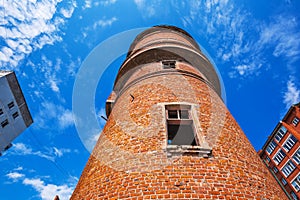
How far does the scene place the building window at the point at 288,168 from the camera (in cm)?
3291

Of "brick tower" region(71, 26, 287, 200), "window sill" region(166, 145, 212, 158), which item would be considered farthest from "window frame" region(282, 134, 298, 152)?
"window sill" region(166, 145, 212, 158)

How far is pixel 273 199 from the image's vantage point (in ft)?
12.8

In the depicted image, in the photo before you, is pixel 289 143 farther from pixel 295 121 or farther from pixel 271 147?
pixel 271 147

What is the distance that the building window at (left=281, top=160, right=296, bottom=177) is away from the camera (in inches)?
1296

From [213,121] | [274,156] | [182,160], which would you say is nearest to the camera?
[182,160]

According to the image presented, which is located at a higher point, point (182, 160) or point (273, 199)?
point (182, 160)

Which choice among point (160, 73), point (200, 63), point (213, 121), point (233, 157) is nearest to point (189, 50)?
point (200, 63)

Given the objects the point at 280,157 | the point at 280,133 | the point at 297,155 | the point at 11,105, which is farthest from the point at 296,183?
the point at 11,105

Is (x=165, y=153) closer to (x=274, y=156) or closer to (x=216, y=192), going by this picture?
(x=216, y=192)

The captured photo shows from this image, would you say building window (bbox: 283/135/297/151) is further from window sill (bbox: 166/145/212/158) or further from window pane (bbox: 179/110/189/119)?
window sill (bbox: 166/145/212/158)

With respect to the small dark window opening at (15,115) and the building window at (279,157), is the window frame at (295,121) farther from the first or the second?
the small dark window opening at (15,115)

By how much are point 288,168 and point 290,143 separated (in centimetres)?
476

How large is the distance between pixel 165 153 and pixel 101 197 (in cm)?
171

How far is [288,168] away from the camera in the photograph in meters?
34.0
